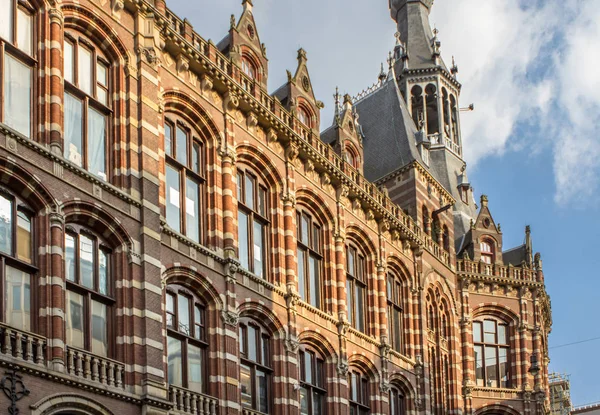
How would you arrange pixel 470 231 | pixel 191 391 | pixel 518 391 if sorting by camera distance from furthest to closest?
1. pixel 470 231
2. pixel 518 391
3. pixel 191 391

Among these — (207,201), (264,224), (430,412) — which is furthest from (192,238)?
(430,412)

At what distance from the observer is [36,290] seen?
1004 inches

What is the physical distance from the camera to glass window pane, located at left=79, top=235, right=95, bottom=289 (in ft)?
89.4

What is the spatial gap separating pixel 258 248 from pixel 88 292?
31.1 ft

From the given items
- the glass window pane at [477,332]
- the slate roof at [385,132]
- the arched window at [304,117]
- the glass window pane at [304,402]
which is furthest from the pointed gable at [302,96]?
the glass window pane at [477,332]

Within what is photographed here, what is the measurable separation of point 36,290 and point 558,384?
53.0 meters

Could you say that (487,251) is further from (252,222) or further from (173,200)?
(173,200)

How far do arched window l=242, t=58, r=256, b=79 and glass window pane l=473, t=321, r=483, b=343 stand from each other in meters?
19.4

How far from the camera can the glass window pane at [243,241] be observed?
34.5m

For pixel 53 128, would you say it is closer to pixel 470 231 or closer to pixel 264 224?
pixel 264 224

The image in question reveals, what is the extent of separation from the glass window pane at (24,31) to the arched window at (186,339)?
24.0 ft

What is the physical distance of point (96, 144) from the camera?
29.2m

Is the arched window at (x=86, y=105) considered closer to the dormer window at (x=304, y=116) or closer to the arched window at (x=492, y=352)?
the dormer window at (x=304, y=116)

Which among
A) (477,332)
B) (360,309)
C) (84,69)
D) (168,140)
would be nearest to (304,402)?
(360,309)
